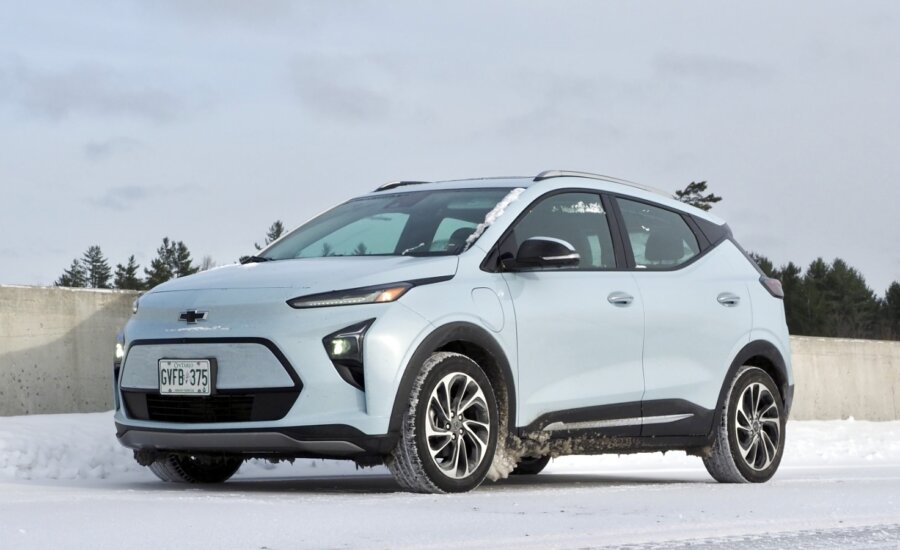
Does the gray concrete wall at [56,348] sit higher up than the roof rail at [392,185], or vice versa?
the roof rail at [392,185]

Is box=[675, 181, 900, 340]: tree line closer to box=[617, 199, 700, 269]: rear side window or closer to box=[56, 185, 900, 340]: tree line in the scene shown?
box=[56, 185, 900, 340]: tree line

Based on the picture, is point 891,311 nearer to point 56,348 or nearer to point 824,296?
point 824,296

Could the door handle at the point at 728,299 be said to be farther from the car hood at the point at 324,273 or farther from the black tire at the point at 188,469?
the black tire at the point at 188,469

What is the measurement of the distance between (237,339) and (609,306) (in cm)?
235

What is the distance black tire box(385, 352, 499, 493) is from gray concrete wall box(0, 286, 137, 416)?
5294mm

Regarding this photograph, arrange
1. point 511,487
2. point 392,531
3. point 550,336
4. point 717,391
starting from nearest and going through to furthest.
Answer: point 392,531 < point 550,336 < point 511,487 < point 717,391

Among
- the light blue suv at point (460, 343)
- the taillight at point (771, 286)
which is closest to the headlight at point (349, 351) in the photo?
the light blue suv at point (460, 343)

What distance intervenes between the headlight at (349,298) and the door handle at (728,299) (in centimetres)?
304

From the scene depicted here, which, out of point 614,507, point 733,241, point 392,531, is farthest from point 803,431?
point 392,531

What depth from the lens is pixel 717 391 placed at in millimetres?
9359

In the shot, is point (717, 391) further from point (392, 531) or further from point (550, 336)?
point (392, 531)

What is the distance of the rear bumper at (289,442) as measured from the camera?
710cm

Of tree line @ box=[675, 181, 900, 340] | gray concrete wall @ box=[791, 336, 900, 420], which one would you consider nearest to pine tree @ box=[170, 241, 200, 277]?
tree line @ box=[675, 181, 900, 340]

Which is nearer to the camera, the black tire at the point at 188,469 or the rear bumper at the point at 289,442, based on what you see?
the rear bumper at the point at 289,442
